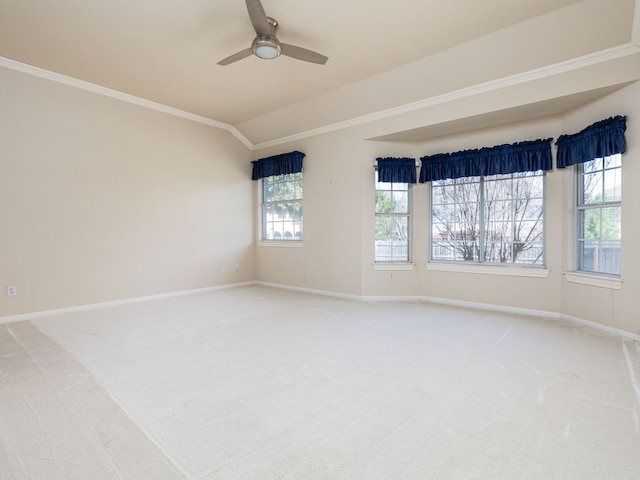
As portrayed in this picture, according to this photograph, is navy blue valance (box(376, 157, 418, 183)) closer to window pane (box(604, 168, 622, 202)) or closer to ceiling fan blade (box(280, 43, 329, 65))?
ceiling fan blade (box(280, 43, 329, 65))

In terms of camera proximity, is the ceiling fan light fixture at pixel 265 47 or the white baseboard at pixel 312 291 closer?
the ceiling fan light fixture at pixel 265 47

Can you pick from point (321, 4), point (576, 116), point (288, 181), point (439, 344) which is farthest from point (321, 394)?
point (288, 181)

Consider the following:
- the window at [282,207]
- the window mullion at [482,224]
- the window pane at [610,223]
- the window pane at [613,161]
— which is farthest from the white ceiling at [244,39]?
the window at [282,207]

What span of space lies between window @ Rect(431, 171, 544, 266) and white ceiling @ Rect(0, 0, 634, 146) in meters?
1.55

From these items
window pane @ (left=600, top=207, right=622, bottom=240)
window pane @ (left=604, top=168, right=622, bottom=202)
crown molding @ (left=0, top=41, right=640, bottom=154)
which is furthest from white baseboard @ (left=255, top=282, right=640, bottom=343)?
crown molding @ (left=0, top=41, right=640, bottom=154)

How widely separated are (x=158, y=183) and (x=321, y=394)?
4759 millimetres

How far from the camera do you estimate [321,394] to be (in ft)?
7.87

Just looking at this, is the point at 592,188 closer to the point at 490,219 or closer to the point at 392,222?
the point at 490,219

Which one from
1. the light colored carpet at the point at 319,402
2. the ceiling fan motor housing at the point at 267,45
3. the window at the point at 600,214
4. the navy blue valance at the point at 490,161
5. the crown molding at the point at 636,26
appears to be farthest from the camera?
the navy blue valance at the point at 490,161

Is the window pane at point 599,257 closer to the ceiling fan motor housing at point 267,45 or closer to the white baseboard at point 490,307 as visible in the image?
the white baseboard at point 490,307

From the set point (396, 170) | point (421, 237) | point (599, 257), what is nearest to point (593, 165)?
point (599, 257)

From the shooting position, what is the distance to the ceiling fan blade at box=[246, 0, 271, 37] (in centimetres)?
269

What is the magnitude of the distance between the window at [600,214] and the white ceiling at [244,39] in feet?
4.53

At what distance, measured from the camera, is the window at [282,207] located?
6602mm
